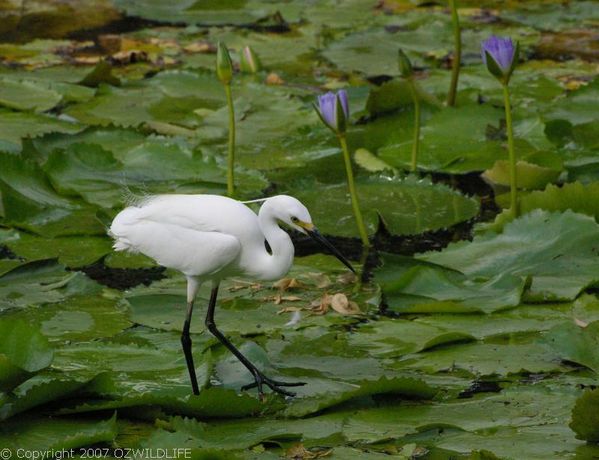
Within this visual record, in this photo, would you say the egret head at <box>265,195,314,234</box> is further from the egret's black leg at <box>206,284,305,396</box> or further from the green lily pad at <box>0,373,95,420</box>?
the green lily pad at <box>0,373,95,420</box>

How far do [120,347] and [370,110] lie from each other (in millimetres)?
2674

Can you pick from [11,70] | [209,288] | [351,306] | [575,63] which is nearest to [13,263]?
[209,288]

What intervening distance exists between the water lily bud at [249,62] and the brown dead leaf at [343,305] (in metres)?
Answer: 2.99

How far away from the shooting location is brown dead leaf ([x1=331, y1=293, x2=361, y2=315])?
145 inches

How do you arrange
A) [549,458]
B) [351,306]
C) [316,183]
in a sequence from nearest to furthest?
1. [549,458]
2. [351,306]
3. [316,183]

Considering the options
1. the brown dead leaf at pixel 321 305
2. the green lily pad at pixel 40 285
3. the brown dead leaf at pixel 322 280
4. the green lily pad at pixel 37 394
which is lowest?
the brown dead leaf at pixel 322 280

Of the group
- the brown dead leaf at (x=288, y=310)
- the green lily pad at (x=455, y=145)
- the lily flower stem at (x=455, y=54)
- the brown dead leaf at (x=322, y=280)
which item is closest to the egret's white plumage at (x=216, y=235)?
the brown dead leaf at (x=288, y=310)

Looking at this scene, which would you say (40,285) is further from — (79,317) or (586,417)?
(586,417)

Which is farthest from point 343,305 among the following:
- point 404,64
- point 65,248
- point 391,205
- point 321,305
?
point 404,64

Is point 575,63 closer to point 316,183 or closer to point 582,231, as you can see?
point 316,183

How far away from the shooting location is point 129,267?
13.4 ft

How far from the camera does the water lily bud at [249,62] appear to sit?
6.50 meters

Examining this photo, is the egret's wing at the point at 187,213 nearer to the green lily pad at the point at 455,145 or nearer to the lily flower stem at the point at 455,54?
the green lily pad at the point at 455,145

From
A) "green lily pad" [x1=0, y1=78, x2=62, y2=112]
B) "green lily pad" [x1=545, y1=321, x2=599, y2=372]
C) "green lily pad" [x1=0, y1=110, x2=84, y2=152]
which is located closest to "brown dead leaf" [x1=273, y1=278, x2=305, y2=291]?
"green lily pad" [x1=545, y1=321, x2=599, y2=372]
